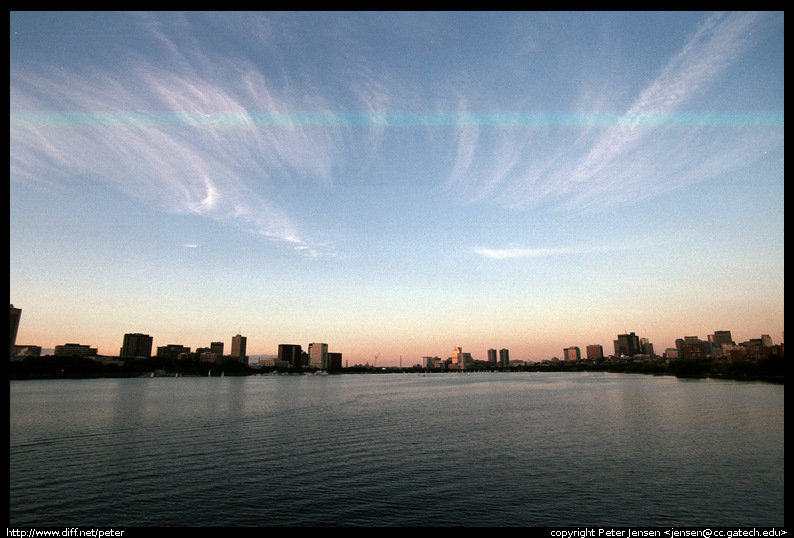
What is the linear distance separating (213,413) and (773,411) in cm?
7528

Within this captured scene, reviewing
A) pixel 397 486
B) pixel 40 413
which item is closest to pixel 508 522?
pixel 397 486

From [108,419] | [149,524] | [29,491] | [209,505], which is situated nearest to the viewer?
[149,524]

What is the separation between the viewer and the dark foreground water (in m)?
A: 21.7

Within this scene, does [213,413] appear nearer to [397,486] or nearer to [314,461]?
[314,461]

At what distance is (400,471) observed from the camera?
94.9 feet

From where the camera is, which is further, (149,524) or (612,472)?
(612,472)

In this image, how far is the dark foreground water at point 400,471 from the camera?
853 inches

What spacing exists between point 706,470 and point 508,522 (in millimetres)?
17937

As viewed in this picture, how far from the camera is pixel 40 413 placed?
57312 mm

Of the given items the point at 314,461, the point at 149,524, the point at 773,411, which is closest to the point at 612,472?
the point at 314,461

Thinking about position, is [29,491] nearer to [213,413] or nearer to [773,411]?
[213,413]

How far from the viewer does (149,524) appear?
20.4m
